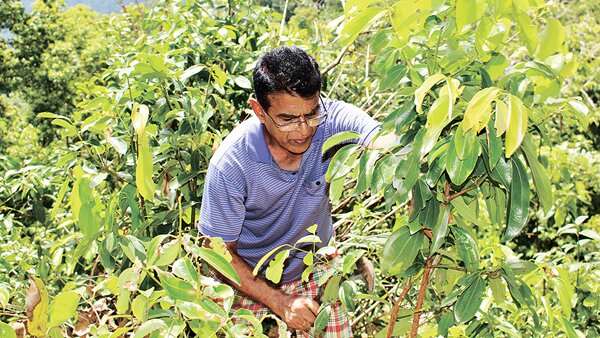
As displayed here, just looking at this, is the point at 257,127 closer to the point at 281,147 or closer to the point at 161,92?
the point at 281,147

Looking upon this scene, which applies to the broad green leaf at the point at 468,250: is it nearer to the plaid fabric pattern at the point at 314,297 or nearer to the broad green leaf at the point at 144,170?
the broad green leaf at the point at 144,170

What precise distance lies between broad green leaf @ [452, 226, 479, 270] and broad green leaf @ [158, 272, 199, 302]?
59cm

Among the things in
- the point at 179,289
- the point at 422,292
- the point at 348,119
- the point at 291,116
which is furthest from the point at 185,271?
the point at 348,119

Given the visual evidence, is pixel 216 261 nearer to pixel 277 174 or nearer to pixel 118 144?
pixel 118 144

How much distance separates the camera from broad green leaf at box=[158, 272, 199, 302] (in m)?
1.26

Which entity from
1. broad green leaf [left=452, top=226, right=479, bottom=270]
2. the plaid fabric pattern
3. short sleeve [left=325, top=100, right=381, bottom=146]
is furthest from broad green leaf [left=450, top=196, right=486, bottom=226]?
the plaid fabric pattern

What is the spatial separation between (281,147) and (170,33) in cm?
101

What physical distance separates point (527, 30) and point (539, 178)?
275 millimetres

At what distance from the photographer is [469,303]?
1.49 metres

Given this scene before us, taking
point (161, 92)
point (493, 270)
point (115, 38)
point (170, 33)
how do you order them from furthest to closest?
point (115, 38), point (170, 33), point (161, 92), point (493, 270)

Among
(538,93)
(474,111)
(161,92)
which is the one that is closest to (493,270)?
(538,93)

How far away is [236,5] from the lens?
3.47 metres

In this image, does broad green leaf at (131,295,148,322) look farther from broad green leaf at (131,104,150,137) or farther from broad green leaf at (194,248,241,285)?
broad green leaf at (131,104,150,137)

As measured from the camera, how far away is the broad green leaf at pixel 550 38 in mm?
1235
